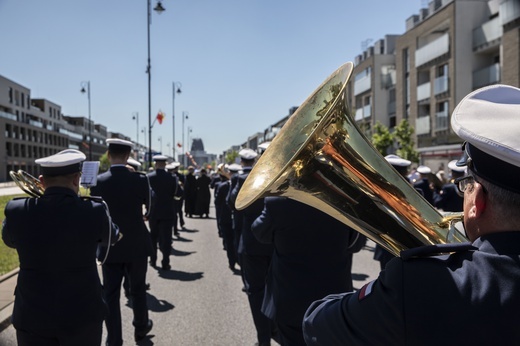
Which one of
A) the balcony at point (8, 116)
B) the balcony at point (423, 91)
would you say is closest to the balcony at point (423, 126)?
the balcony at point (423, 91)

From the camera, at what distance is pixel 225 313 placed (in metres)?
5.81

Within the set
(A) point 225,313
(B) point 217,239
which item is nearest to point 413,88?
(B) point 217,239

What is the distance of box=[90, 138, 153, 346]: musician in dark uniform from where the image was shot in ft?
15.5

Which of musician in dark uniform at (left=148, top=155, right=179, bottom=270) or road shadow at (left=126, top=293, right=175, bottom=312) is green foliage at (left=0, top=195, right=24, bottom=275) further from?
road shadow at (left=126, top=293, right=175, bottom=312)

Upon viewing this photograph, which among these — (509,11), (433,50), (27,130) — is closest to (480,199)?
(509,11)

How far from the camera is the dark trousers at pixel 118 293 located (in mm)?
4434

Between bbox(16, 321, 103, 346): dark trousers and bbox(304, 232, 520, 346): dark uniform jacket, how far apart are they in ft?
7.38

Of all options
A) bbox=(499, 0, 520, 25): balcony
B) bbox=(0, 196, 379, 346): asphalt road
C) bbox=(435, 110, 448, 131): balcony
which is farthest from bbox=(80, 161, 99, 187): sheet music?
bbox=(435, 110, 448, 131): balcony

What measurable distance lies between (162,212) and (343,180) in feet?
23.0

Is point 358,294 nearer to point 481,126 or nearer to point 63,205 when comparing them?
point 481,126

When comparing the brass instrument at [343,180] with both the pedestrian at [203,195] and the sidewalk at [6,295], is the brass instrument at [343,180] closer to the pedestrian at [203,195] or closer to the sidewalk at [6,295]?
the sidewalk at [6,295]

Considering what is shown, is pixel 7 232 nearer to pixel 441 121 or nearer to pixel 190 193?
pixel 190 193

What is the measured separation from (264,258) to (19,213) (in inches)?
114

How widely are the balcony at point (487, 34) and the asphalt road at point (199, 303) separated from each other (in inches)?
876
